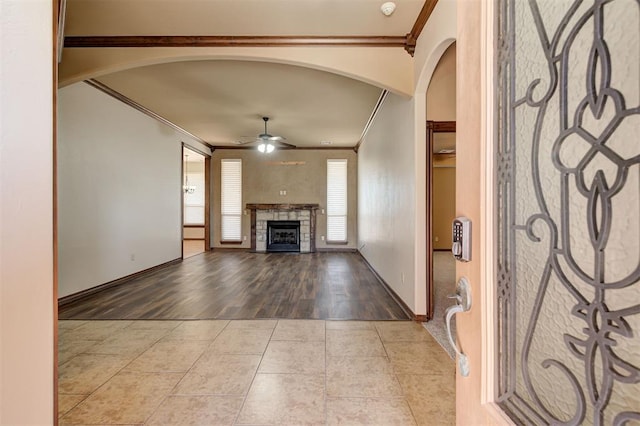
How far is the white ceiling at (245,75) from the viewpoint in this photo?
2557 mm

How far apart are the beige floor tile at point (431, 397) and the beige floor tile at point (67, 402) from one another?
6.53 feet

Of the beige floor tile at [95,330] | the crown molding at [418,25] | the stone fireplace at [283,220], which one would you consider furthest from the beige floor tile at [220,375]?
the stone fireplace at [283,220]

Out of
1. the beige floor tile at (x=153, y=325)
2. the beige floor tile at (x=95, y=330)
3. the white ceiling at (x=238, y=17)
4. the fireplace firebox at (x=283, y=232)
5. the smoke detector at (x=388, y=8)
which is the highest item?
the white ceiling at (x=238, y=17)

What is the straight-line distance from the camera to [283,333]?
2684 millimetres

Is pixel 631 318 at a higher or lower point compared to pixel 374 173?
lower

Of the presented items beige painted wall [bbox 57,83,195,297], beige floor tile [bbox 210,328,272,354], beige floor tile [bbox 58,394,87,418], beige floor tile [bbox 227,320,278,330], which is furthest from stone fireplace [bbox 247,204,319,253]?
beige floor tile [bbox 58,394,87,418]

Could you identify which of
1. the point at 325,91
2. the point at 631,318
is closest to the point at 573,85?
the point at 631,318

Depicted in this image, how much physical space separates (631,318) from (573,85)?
1.25 ft

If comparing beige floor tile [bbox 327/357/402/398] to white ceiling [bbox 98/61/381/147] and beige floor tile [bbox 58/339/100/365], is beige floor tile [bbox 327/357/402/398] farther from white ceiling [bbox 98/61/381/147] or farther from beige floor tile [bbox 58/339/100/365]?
white ceiling [bbox 98/61/381/147]

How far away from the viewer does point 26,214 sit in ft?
2.71

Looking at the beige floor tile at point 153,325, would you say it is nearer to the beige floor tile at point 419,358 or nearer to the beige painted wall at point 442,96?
the beige floor tile at point 419,358

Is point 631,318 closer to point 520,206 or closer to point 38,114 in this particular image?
point 520,206

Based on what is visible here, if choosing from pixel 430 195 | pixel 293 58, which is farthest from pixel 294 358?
pixel 293 58

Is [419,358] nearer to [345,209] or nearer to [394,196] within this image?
[394,196]
